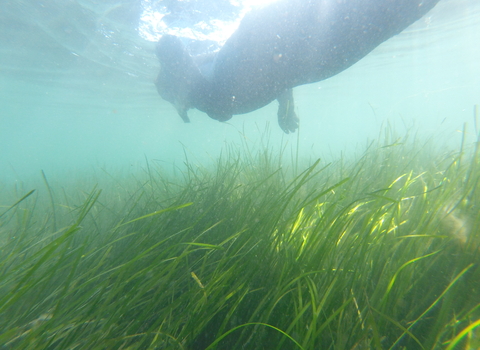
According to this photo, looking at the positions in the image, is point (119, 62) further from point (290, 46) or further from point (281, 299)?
point (281, 299)

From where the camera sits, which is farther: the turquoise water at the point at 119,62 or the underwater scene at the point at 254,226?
the turquoise water at the point at 119,62

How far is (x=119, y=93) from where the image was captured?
2188cm

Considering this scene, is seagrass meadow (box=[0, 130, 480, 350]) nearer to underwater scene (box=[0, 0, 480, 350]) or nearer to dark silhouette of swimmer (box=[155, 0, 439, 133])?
underwater scene (box=[0, 0, 480, 350])

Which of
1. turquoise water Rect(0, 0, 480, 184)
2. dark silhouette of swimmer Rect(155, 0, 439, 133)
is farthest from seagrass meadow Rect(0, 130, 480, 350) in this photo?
dark silhouette of swimmer Rect(155, 0, 439, 133)

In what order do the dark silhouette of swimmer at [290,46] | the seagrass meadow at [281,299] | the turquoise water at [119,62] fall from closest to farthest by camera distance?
the seagrass meadow at [281,299]
the dark silhouette of swimmer at [290,46]
the turquoise water at [119,62]

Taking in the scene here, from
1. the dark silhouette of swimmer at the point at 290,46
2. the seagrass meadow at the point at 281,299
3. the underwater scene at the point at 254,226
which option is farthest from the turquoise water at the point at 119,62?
the seagrass meadow at the point at 281,299

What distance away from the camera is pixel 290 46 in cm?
345

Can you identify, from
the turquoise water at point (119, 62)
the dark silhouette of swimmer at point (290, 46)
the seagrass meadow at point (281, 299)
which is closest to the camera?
the seagrass meadow at point (281, 299)

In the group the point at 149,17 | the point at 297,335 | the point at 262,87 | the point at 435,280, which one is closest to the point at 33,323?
the point at 297,335

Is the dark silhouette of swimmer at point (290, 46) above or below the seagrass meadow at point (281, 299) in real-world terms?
above

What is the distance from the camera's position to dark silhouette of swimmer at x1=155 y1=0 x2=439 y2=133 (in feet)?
9.72

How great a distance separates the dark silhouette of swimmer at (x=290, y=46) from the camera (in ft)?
9.72

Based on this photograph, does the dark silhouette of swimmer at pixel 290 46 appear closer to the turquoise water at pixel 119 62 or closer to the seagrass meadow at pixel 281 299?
the turquoise water at pixel 119 62

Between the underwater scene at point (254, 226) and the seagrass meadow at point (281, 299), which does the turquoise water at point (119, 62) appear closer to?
the underwater scene at point (254, 226)
